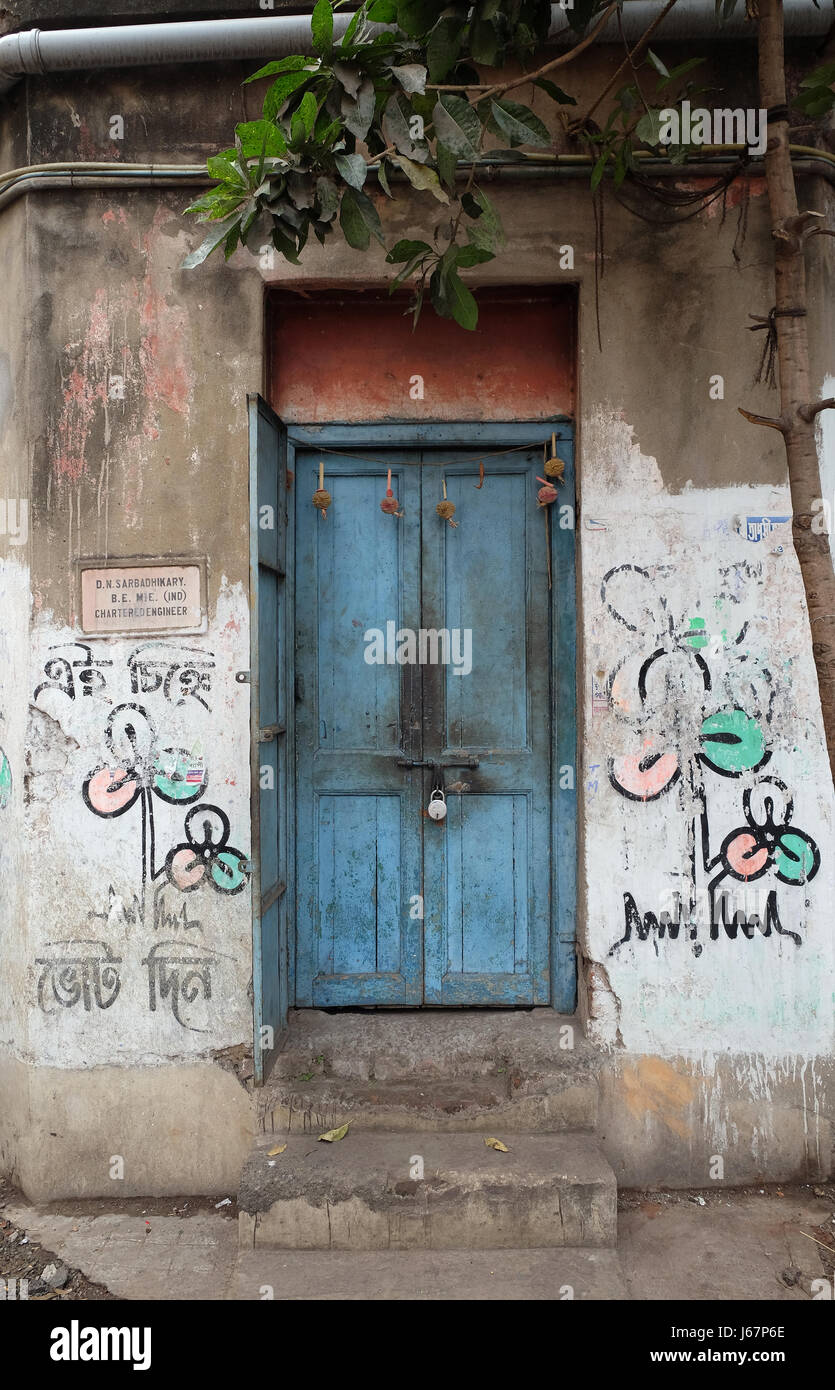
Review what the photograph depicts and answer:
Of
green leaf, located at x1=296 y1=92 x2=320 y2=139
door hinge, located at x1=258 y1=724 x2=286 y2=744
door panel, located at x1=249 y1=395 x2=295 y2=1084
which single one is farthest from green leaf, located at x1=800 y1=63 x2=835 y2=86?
door hinge, located at x1=258 y1=724 x2=286 y2=744

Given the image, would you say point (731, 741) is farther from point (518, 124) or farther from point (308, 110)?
point (308, 110)

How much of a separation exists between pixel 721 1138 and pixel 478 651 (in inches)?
89.4

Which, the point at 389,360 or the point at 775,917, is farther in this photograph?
the point at 389,360

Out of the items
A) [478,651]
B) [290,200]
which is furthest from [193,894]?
[290,200]

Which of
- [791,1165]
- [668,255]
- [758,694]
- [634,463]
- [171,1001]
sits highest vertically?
[668,255]

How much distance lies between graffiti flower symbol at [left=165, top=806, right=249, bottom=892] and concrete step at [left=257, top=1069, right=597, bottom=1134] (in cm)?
83

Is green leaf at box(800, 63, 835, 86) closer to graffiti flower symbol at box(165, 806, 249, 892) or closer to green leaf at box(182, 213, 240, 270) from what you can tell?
green leaf at box(182, 213, 240, 270)

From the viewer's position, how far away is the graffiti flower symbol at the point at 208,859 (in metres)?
3.88

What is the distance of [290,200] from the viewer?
288 centimetres

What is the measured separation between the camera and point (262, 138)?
2795mm

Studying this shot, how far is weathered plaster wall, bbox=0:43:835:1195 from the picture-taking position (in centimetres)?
381

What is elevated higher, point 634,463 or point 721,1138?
point 634,463

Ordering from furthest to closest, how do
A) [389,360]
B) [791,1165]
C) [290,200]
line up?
[389,360]
[791,1165]
[290,200]

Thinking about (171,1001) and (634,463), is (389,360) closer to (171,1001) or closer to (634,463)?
(634,463)
